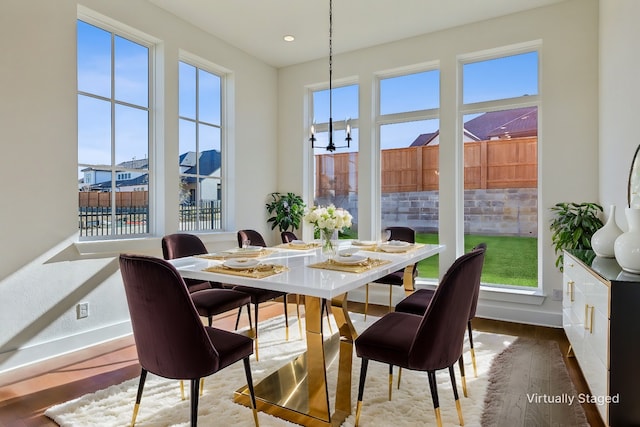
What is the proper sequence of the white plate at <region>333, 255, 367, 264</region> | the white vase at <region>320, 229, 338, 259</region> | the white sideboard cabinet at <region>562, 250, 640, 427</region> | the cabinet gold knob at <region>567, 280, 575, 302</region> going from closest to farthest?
the white sideboard cabinet at <region>562, 250, 640, 427</region> → the white plate at <region>333, 255, 367, 264</region> → the white vase at <region>320, 229, 338, 259</region> → the cabinet gold knob at <region>567, 280, 575, 302</region>

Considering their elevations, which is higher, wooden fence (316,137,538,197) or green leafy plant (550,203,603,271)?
wooden fence (316,137,538,197)

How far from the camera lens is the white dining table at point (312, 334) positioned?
182cm

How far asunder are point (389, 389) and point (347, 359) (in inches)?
15.2

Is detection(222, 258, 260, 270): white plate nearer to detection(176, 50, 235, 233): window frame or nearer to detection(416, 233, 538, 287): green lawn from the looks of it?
detection(176, 50, 235, 233): window frame

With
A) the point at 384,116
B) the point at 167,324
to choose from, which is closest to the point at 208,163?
the point at 384,116

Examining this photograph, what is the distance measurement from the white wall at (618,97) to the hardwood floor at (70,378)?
1.27m

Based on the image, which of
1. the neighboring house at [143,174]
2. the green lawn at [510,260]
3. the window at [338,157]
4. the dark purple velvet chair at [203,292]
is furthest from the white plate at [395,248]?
the neighboring house at [143,174]

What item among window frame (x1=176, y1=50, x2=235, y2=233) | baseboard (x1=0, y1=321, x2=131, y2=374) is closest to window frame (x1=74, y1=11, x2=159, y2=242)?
baseboard (x1=0, y1=321, x2=131, y2=374)

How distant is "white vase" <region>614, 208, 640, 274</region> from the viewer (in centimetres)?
183

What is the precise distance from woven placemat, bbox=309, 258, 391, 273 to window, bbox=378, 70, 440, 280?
221cm

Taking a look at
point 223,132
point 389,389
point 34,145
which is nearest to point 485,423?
point 389,389

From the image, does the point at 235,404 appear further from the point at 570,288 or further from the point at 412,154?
the point at 412,154

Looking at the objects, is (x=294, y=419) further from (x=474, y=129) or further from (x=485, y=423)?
(x=474, y=129)

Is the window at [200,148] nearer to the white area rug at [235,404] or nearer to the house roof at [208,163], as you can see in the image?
the house roof at [208,163]
